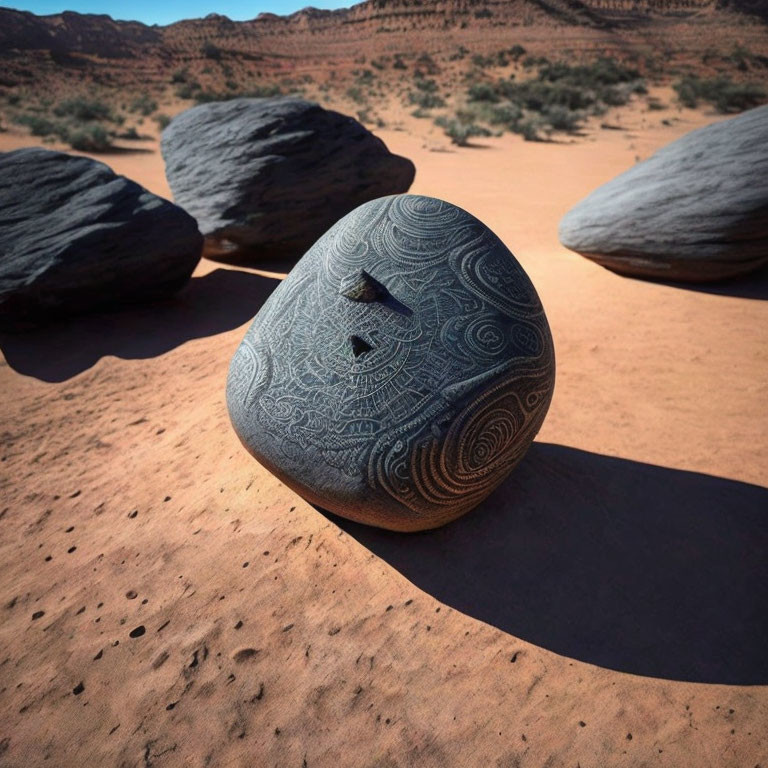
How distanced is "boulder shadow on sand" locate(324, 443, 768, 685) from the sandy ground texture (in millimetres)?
11

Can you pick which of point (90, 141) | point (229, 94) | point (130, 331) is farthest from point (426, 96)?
point (130, 331)

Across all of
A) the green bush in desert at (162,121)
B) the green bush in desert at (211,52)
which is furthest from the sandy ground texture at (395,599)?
the green bush in desert at (211,52)

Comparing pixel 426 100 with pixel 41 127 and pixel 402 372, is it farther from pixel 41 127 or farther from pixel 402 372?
pixel 402 372

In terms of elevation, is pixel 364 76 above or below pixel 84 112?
above

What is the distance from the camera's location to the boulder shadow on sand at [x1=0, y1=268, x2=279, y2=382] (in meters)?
5.06

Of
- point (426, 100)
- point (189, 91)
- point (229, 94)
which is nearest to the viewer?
point (426, 100)

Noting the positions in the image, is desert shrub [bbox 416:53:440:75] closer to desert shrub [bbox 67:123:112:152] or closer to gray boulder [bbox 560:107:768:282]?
desert shrub [bbox 67:123:112:152]

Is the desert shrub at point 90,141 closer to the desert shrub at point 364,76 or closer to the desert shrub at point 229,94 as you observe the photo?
the desert shrub at point 229,94

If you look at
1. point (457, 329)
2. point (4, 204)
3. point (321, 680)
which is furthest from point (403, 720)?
point (4, 204)

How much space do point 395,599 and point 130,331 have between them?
444 cm

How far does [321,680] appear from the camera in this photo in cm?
215

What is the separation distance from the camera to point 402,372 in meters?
2.19

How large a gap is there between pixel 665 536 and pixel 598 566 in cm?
49

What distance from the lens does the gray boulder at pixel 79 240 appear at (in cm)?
516
